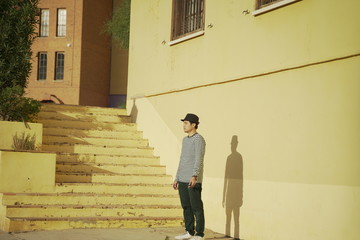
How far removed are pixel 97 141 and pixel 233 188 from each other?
3.74 metres

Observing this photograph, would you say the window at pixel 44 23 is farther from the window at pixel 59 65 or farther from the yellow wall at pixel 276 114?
the yellow wall at pixel 276 114

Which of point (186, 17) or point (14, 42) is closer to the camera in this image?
point (14, 42)

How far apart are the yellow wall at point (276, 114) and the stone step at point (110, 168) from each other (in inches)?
12.8

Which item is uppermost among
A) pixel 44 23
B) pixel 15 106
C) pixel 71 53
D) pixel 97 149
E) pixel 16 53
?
pixel 44 23

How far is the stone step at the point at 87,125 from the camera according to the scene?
11903 mm

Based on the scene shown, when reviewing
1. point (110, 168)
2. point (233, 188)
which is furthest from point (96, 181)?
point (233, 188)

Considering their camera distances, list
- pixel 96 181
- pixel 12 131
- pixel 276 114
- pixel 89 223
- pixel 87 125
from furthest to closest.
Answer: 1. pixel 87 125
2. pixel 96 181
3. pixel 12 131
4. pixel 89 223
5. pixel 276 114

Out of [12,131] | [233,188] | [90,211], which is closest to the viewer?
[233,188]

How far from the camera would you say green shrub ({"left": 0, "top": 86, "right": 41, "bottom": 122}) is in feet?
34.1

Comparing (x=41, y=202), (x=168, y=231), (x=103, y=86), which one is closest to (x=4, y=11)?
(x=41, y=202)

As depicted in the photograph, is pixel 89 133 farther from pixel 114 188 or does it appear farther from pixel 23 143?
pixel 23 143

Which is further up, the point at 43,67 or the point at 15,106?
the point at 43,67

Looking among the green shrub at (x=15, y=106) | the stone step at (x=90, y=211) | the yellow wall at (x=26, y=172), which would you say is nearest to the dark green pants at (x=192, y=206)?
the stone step at (x=90, y=211)

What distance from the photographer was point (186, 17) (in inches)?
468
